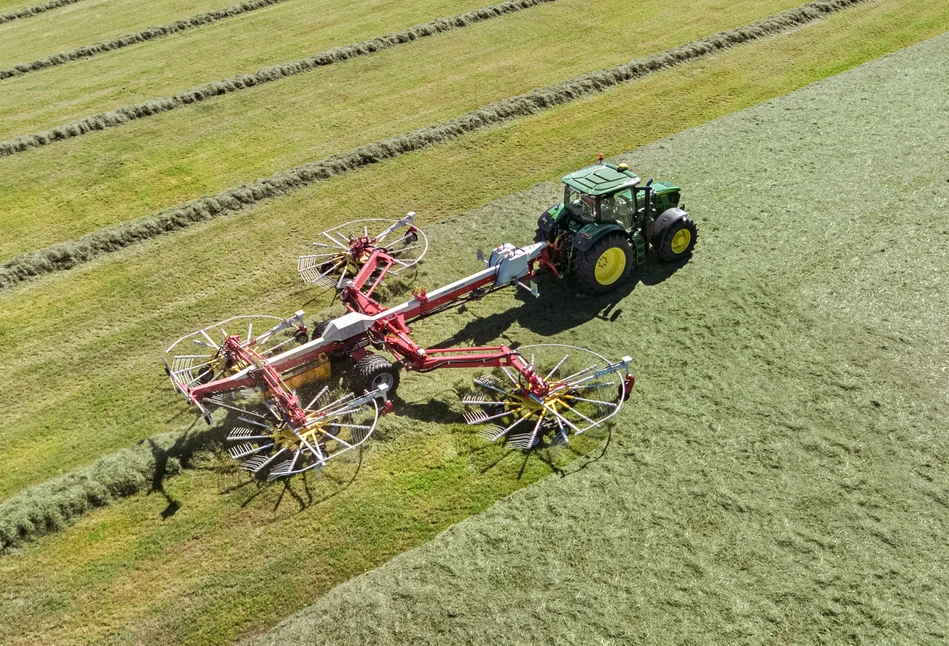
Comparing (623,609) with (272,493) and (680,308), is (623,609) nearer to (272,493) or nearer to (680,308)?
(272,493)

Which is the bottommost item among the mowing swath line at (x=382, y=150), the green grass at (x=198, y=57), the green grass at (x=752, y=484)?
the green grass at (x=752, y=484)

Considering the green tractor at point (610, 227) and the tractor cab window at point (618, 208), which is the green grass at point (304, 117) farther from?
the tractor cab window at point (618, 208)

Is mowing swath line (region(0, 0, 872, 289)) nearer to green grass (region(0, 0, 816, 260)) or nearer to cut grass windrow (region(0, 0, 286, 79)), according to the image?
green grass (region(0, 0, 816, 260))

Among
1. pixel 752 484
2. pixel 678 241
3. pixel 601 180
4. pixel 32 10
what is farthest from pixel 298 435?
pixel 32 10

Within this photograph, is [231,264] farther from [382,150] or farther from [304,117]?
[304,117]

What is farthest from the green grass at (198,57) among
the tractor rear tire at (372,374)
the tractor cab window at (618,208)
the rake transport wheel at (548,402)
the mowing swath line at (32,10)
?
the rake transport wheel at (548,402)

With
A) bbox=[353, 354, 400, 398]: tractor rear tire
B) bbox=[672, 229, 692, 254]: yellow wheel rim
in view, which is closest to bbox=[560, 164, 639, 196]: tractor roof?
bbox=[672, 229, 692, 254]: yellow wheel rim

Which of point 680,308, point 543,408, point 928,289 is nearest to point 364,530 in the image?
point 543,408
